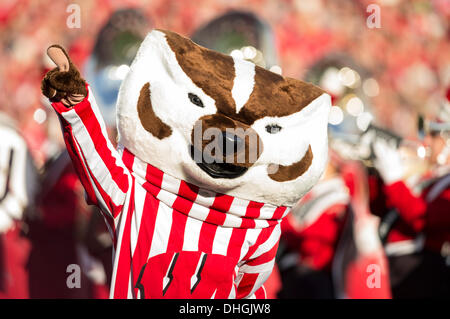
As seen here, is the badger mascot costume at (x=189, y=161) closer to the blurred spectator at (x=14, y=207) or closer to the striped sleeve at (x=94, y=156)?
the striped sleeve at (x=94, y=156)

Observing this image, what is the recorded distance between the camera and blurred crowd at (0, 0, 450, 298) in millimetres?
2250

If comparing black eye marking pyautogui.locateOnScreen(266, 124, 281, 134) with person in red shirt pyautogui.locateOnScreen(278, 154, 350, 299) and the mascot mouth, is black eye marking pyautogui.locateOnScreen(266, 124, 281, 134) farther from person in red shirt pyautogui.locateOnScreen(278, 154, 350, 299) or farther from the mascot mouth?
person in red shirt pyautogui.locateOnScreen(278, 154, 350, 299)

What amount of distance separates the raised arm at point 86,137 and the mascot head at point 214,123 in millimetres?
58

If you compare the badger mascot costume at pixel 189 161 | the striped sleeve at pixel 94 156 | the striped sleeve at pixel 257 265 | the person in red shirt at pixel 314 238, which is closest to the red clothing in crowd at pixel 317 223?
the person in red shirt at pixel 314 238

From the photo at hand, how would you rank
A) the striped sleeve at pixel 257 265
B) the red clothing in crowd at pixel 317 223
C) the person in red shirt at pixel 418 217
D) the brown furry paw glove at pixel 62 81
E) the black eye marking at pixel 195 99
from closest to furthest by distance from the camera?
1. the brown furry paw glove at pixel 62 81
2. the black eye marking at pixel 195 99
3. the striped sleeve at pixel 257 265
4. the person in red shirt at pixel 418 217
5. the red clothing in crowd at pixel 317 223

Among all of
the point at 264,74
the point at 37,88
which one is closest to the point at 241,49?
the point at 37,88

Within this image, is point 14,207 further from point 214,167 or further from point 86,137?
point 214,167

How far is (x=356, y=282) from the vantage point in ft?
8.70

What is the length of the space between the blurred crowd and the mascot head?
696 mm

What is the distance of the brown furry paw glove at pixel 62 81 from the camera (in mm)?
1113

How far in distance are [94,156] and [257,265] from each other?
459 millimetres

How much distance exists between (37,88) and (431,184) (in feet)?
5.61

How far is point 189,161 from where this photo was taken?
1209mm
